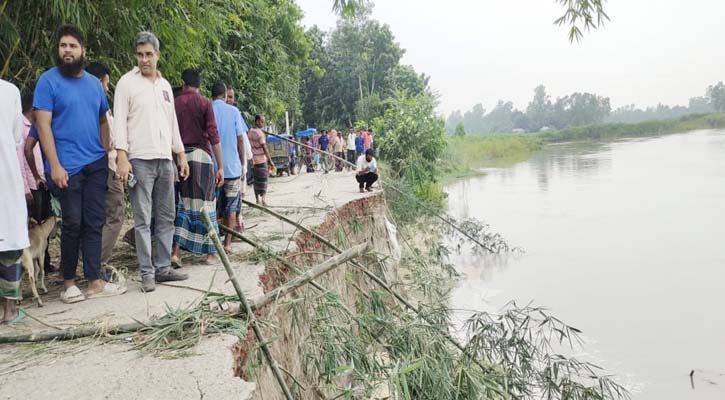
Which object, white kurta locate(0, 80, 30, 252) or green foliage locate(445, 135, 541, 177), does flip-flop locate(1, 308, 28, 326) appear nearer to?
white kurta locate(0, 80, 30, 252)

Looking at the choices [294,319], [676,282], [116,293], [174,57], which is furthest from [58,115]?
[676,282]

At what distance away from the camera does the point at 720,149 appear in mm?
39594

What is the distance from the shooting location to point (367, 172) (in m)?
8.66

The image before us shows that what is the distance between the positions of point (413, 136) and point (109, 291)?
1306cm

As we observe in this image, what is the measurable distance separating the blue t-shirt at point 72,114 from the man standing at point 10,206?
0.22 m

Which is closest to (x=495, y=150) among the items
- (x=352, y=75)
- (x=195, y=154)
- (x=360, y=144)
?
(x=352, y=75)

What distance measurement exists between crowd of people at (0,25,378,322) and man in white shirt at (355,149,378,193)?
454 centimetres

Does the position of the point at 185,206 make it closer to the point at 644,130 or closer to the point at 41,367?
the point at 41,367

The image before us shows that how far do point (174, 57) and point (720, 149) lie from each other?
1687 inches

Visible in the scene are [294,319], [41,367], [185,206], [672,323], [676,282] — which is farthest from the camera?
[676,282]

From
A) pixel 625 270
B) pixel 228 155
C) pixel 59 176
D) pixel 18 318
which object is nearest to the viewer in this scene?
pixel 18 318

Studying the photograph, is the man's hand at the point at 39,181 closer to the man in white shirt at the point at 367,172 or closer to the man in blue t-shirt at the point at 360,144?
the man in white shirt at the point at 367,172

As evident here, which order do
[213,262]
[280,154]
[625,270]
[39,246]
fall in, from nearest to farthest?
[39,246] → [213,262] → [625,270] → [280,154]

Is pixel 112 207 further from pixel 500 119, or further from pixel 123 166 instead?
pixel 500 119
